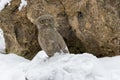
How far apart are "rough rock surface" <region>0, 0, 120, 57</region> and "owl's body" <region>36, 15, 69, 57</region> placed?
0.83 metres

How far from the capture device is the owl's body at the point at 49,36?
15.7ft

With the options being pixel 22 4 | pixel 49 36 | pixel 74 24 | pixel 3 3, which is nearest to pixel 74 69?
pixel 49 36

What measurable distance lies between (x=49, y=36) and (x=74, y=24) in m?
1.10

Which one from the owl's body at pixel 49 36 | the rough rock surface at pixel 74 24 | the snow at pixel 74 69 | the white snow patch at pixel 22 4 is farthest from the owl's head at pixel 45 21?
the white snow patch at pixel 22 4

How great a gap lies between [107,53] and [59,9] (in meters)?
1.22

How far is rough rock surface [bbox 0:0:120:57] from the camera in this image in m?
5.38

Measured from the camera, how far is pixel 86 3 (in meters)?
5.61

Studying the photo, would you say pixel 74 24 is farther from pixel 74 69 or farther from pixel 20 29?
pixel 74 69

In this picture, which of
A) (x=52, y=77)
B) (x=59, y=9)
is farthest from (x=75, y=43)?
(x=52, y=77)

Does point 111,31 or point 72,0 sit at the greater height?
point 72,0

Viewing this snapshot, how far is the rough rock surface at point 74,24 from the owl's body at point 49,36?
2.72ft

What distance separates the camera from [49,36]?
491 cm

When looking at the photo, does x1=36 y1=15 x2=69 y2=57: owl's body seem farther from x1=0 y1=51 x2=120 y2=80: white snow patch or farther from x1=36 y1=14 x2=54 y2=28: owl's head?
x1=0 y1=51 x2=120 y2=80: white snow patch

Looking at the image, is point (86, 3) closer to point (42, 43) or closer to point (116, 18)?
point (116, 18)
